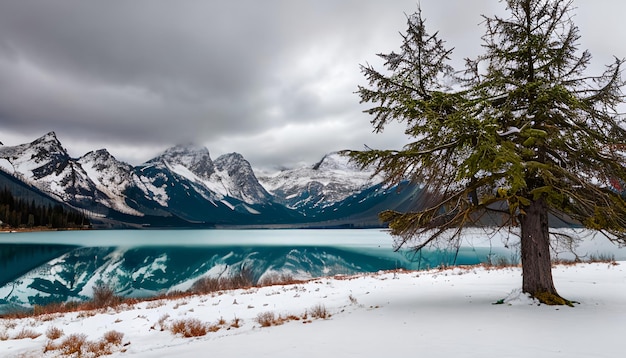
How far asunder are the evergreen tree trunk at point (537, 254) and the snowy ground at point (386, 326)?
0.50 metres

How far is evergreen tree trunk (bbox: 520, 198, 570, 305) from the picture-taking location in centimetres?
1036

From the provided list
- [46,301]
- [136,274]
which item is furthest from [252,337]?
[136,274]

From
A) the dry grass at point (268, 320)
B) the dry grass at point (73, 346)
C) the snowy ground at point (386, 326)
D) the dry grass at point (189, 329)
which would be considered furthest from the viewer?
the dry grass at point (268, 320)

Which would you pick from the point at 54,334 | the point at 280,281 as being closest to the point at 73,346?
the point at 54,334

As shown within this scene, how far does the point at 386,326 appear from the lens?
29.3 ft

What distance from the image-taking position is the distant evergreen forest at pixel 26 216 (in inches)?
5059

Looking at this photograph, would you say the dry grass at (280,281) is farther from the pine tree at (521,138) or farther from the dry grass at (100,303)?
the pine tree at (521,138)

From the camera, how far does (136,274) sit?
43.2 meters

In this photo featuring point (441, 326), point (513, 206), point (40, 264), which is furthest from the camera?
point (40, 264)

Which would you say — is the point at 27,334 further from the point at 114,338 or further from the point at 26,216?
the point at 26,216

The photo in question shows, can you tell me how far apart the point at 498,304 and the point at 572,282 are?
22.8 ft

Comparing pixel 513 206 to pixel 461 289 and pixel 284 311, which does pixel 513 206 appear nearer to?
pixel 461 289

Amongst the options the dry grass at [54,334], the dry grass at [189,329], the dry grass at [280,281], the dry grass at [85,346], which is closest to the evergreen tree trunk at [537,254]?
the dry grass at [189,329]

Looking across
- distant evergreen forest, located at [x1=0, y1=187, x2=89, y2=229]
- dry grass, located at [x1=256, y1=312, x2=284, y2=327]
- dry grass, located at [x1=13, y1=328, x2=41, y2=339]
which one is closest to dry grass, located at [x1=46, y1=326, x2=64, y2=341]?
dry grass, located at [x1=13, y1=328, x2=41, y2=339]
